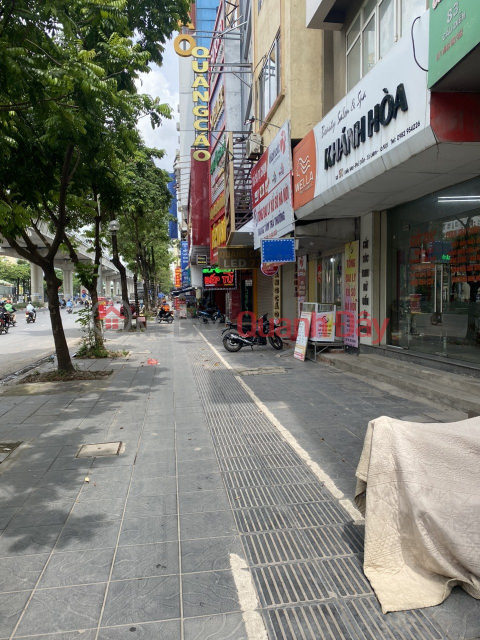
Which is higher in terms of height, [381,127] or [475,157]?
[381,127]

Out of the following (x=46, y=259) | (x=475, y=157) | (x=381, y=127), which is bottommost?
(x=46, y=259)

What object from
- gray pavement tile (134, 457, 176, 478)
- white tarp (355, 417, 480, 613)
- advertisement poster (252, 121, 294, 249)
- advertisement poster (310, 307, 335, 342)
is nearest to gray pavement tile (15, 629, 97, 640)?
white tarp (355, 417, 480, 613)

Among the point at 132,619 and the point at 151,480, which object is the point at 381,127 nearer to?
the point at 151,480

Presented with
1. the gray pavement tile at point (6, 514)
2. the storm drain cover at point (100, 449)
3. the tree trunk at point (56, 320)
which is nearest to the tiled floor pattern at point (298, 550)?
the storm drain cover at point (100, 449)

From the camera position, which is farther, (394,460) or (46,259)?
(46,259)

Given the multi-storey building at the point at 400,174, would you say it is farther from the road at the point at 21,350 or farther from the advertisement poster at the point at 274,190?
the road at the point at 21,350

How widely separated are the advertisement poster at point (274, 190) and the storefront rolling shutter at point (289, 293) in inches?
104

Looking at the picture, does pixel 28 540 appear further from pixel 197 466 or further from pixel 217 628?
pixel 197 466

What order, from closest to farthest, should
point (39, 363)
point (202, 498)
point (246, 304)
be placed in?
point (202, 498), point (39, 363), point (246, 304)

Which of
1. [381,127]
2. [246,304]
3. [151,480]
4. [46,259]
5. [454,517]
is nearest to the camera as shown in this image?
[454,517]

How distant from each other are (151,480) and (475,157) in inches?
220

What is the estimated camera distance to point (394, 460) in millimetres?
2912

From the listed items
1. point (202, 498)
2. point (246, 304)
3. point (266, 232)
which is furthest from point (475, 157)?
point (246, 304)

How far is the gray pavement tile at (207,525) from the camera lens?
135 inches
